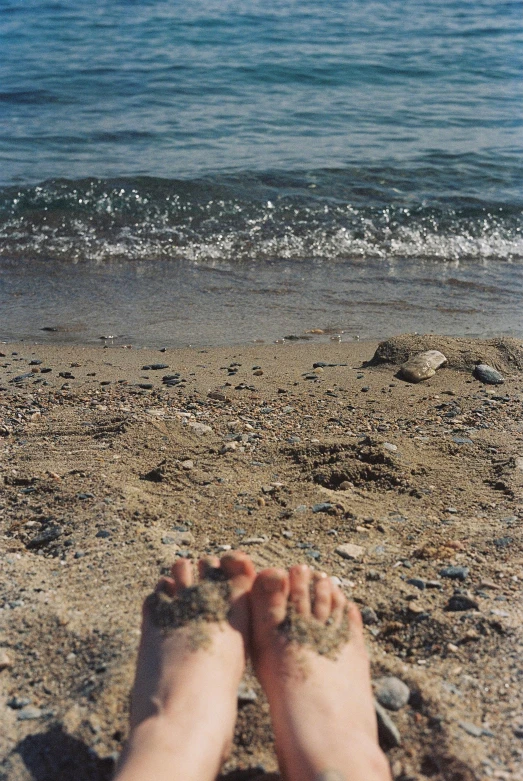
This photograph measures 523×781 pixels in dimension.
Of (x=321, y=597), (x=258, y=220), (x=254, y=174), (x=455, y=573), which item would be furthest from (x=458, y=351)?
(x=254, y=174)

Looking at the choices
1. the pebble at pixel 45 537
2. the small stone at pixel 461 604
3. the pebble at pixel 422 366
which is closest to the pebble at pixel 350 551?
the small stone at pixel 461 604

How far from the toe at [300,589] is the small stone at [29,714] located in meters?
0.63

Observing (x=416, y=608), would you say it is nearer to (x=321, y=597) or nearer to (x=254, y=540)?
(x=321, y=597)

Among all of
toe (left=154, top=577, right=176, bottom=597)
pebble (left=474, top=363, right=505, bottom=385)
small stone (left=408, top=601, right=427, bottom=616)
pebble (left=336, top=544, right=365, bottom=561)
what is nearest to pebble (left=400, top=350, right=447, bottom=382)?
pebble (left=474, top=363, right=505, bottom=385)

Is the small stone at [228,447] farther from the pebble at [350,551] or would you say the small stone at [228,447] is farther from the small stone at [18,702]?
the small stone at [18,702]

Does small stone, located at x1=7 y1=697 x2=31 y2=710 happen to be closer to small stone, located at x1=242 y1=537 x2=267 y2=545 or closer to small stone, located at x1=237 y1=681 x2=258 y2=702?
small stone, located at x1=237 y1=681 x2=258 y2=702

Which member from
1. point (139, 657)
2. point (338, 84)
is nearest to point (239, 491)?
point (139, 657)

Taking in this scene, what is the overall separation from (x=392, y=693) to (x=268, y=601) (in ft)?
1.17

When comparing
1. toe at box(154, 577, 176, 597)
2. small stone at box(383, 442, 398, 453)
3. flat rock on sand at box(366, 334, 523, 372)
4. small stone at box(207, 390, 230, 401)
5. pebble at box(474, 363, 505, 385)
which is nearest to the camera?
toe at box(154, 577, 176, 597)

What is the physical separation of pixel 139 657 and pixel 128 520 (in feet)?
2.13

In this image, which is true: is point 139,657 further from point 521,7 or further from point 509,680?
point 521,7

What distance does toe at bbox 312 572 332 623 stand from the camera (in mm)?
1938

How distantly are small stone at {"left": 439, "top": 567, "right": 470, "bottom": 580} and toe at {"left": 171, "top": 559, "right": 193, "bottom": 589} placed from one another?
70cm

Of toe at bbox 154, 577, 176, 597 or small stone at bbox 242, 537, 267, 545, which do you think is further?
small stone at bbox 242, 537, 267, 545
